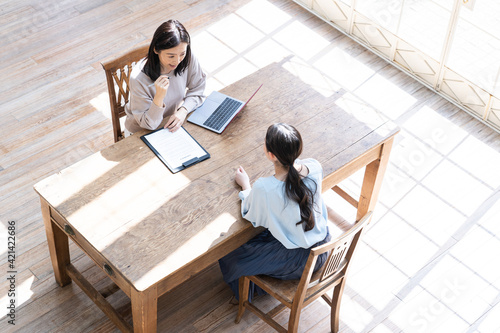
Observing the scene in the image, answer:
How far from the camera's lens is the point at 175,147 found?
3.16 m

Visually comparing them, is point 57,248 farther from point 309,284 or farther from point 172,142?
point 309,284

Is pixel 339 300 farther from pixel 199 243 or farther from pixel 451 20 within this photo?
pixel 451 20

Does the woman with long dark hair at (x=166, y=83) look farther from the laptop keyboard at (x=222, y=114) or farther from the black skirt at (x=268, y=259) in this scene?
the black skirt at (x=268, y=259)

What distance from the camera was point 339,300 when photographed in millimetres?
3207

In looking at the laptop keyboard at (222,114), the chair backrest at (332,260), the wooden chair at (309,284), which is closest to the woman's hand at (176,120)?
the laptop keyboard at (222,114)

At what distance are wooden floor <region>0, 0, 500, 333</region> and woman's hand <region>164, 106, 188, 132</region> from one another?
0.79m

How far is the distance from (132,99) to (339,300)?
4.78 feet

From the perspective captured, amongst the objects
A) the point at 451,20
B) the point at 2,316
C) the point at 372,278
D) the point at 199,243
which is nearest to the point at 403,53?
the point at 451,20

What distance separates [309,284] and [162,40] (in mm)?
1347

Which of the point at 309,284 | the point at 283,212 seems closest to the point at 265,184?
the point at 283,212

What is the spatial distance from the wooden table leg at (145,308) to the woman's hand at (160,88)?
97cm

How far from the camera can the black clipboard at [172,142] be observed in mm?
3077

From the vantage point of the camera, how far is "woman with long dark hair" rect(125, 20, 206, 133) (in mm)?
3102

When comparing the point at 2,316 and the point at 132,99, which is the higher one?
the point at 132,99
